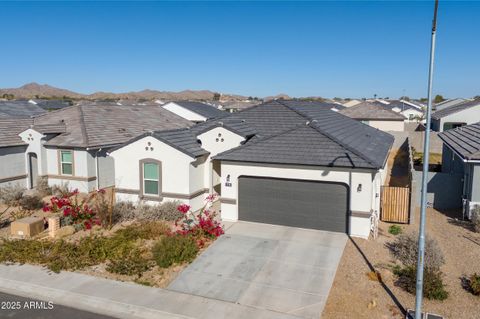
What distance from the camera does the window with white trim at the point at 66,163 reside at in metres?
22.2

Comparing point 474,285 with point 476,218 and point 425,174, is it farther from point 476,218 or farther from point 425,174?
point 476,218

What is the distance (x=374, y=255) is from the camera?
Result: 13.1 metres

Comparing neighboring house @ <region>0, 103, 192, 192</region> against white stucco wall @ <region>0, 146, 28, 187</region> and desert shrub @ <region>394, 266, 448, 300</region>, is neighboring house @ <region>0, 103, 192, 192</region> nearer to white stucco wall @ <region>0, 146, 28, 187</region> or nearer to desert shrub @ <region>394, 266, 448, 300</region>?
white stucco wall @ <region>0, 146, 28, 187</region>

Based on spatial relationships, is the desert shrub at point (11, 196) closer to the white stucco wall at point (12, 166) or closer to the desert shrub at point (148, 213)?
the white stucco wall at point (12, 166)

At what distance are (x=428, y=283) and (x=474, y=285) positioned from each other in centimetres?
125

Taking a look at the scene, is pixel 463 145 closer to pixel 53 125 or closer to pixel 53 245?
pixel 53 245

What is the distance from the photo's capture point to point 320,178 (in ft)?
50.1

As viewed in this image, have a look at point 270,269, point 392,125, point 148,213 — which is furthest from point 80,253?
point 392,125

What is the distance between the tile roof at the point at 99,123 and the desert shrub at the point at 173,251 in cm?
1074

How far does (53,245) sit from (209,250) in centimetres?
520

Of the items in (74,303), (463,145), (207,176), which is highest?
→ (463,145)

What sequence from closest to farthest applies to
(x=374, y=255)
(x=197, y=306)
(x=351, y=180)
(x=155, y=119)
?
(x=197, y=306), (x=374, y=255), (x=351, y=180), (x=155, y=119)

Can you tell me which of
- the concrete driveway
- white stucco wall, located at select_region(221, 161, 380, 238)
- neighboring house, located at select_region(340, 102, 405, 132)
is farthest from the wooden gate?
neighboring house, located at select_region(340, 102, 405, 132)

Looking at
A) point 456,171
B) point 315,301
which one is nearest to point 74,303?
point 315,301
